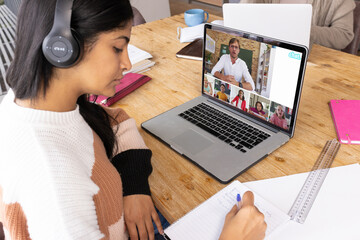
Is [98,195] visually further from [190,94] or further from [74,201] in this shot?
[190,94]

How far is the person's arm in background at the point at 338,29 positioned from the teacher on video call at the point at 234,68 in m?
0.85

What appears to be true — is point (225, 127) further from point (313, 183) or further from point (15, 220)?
point (15, 220)

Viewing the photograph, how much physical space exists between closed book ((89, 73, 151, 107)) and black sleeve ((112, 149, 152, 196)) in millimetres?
310

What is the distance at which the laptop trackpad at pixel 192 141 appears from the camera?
0.85 metres

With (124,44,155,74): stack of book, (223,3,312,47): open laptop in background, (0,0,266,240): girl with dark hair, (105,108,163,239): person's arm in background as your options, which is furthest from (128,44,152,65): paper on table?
(0,0,266,240): girl with dark hair

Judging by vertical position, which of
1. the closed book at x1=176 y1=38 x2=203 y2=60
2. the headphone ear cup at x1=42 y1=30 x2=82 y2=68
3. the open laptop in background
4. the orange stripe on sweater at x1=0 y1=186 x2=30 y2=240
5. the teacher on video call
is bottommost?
the closed book at x1=176 y1=38 x2=203 y2=60

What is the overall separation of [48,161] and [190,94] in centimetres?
68

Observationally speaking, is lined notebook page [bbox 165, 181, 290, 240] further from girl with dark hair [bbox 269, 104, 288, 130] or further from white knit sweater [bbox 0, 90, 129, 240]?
girl with dark hair [bbox 269, 104, 288, 130]

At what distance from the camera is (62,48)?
1.72 ft

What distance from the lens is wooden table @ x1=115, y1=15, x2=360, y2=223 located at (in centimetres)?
74

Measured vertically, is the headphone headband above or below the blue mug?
above

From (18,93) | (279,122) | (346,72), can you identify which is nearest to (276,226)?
(279,122)

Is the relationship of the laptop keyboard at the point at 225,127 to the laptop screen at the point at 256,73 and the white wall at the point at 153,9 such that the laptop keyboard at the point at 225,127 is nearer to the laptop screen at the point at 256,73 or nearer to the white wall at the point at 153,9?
the laptop screen at the point at 256,73

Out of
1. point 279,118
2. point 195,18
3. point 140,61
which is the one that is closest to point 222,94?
point 279,118
